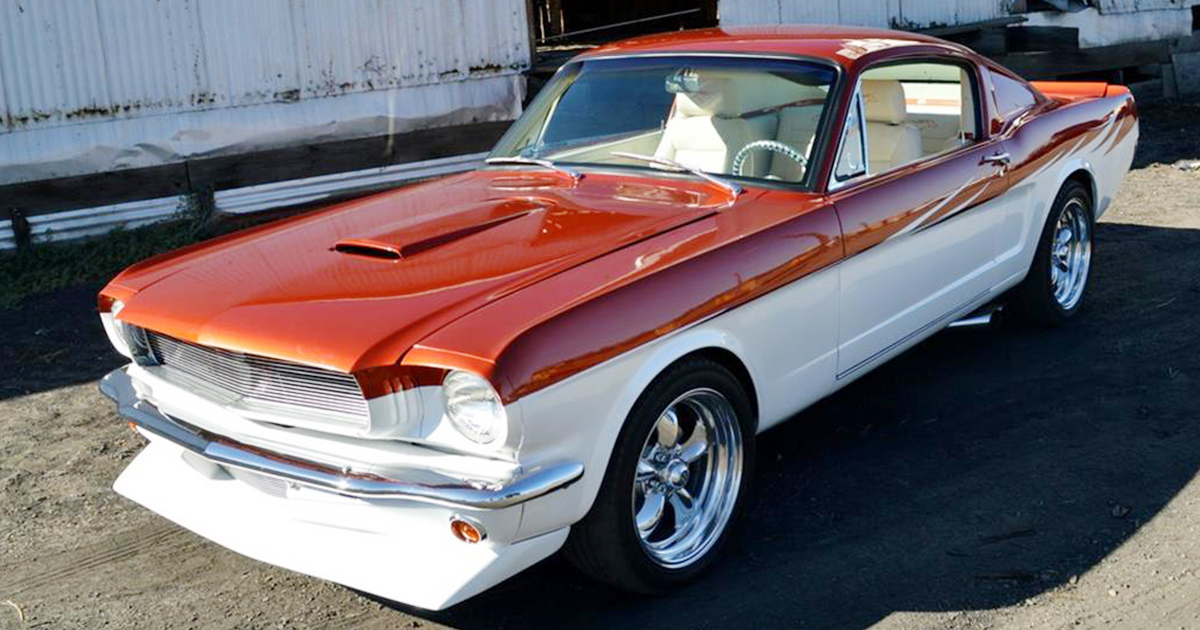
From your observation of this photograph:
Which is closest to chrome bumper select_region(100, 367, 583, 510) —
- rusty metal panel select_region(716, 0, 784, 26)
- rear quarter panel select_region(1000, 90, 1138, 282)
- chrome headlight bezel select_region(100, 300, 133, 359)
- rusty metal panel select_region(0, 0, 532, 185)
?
chrome headlight bezel select_region(100, 300, 133, 359)

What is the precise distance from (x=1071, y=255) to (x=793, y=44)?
7.38 feet

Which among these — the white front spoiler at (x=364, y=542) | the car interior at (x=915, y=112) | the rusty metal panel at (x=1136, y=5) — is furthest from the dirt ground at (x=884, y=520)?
the rusty metal panel at (x=1136, y=5)

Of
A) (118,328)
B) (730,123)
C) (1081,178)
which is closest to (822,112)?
(730,123)

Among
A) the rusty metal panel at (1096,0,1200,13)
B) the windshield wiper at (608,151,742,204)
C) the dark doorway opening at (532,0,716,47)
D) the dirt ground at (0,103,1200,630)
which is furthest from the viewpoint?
the dark doorway opening at (532,0,716,47)

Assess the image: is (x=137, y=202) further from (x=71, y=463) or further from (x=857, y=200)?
(x=857, y=200)

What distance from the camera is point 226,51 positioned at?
875 cm

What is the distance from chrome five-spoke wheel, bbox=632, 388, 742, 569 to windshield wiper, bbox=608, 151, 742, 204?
0.82 m

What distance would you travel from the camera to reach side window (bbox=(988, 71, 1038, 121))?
5.85 m

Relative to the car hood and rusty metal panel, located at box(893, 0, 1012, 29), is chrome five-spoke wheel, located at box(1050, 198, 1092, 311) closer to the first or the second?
the car hood

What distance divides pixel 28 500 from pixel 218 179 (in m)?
4.24

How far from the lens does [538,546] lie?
3549mm

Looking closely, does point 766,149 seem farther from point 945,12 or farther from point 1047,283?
point 945,12

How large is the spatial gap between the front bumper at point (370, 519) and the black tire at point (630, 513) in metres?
0.15

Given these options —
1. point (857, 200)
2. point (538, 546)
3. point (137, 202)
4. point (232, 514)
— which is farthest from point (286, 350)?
point (137, 202)
